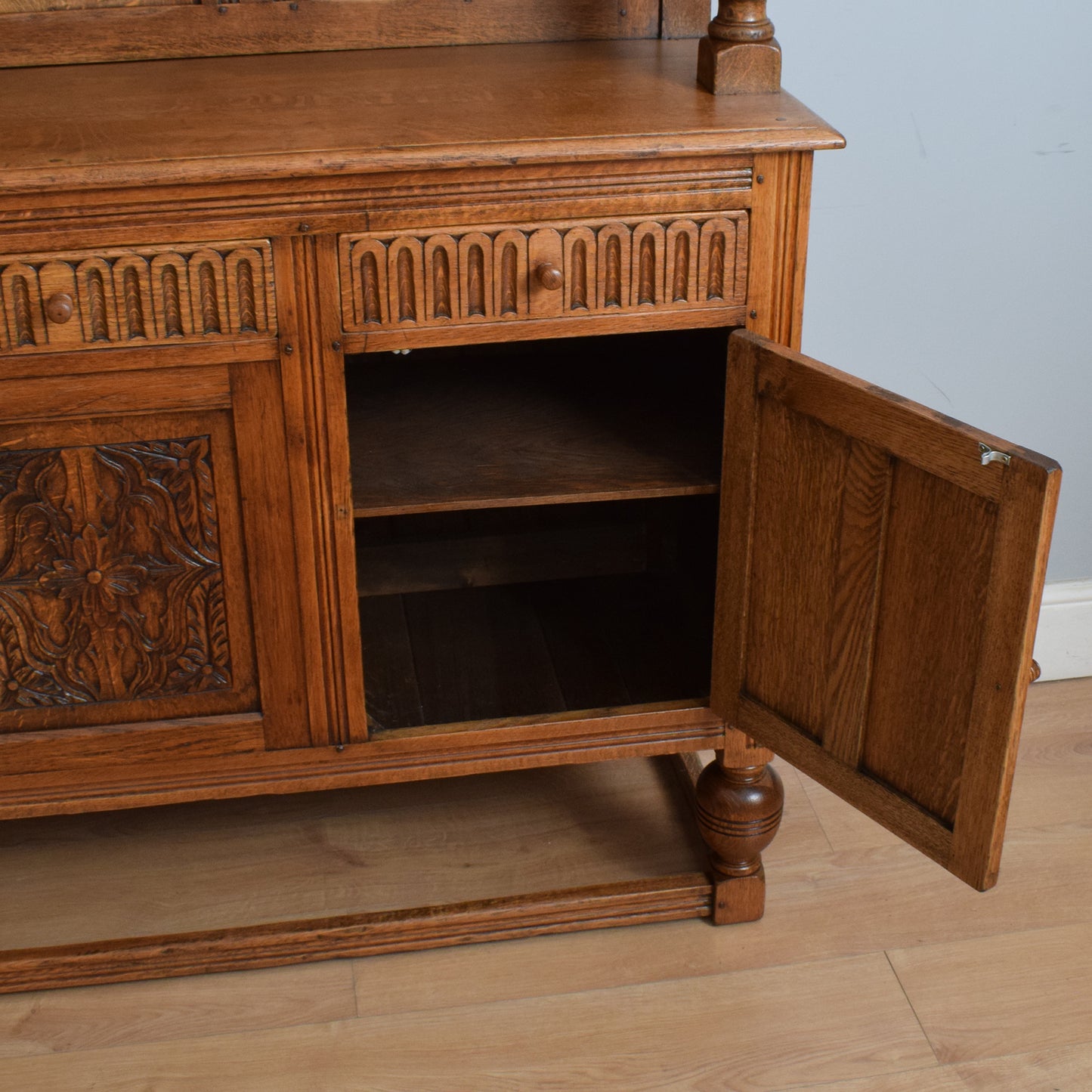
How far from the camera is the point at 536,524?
2439 mm

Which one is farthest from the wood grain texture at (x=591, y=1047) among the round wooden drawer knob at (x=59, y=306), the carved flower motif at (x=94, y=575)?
the round wooden drawer knob at (x=59, y=306)

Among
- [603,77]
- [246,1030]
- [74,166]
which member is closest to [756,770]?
[246,1030]

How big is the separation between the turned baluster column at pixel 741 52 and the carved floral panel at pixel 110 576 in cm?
76

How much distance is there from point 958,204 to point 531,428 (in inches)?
33.0

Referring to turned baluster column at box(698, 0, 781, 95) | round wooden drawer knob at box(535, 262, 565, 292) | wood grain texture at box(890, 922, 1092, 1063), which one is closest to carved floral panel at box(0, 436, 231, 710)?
round wooden drawer knob at box(535, 262, 565, 292)

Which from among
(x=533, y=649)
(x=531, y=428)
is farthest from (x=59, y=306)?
(x=533, y=649)

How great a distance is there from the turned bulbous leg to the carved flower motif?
2.78ft

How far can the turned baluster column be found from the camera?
1689 millimetres

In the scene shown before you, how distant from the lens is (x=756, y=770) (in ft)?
6.59

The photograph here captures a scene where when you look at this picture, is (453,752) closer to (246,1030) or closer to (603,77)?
(246,1030)

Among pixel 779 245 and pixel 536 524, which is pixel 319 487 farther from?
pixel 536 524

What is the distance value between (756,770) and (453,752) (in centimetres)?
44

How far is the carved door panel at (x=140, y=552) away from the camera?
164 cm

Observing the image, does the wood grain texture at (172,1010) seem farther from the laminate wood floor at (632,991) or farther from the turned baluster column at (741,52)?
the turned baluster column at (741,52)
